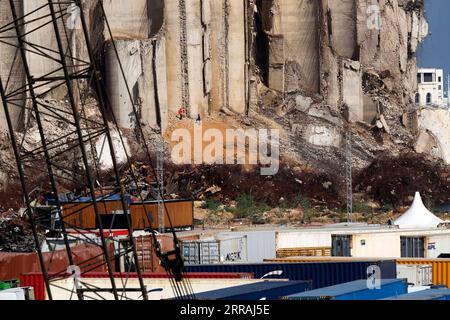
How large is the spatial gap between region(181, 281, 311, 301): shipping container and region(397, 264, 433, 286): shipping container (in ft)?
19.4

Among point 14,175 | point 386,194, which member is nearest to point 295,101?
point 386,194

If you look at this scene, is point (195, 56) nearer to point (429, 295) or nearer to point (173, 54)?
point (173, 54)

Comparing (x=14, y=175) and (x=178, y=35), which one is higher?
(x=178, y=35)

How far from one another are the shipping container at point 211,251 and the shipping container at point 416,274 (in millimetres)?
9851

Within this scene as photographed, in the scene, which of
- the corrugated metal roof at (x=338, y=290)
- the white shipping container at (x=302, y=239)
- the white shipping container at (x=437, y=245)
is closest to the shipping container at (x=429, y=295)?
the corrugated metal roof at (x=338, y=290)

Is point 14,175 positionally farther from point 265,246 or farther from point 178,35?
point 265,246

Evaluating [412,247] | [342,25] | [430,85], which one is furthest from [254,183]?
[430,85]

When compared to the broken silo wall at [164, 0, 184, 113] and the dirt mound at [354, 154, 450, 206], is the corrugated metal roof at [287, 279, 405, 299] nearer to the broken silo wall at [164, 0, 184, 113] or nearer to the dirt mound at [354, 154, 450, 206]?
the broken silo wall at [164, 0, 184, 113]

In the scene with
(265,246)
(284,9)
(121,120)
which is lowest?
(265,246)

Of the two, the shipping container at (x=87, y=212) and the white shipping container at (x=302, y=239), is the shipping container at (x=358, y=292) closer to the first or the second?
the white shipping container at (x=302, y=239)

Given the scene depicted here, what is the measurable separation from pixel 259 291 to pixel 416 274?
983cm

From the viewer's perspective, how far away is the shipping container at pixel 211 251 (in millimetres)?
50438

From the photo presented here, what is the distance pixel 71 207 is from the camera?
6353 centimetres

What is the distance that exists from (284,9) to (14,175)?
2577 cm
